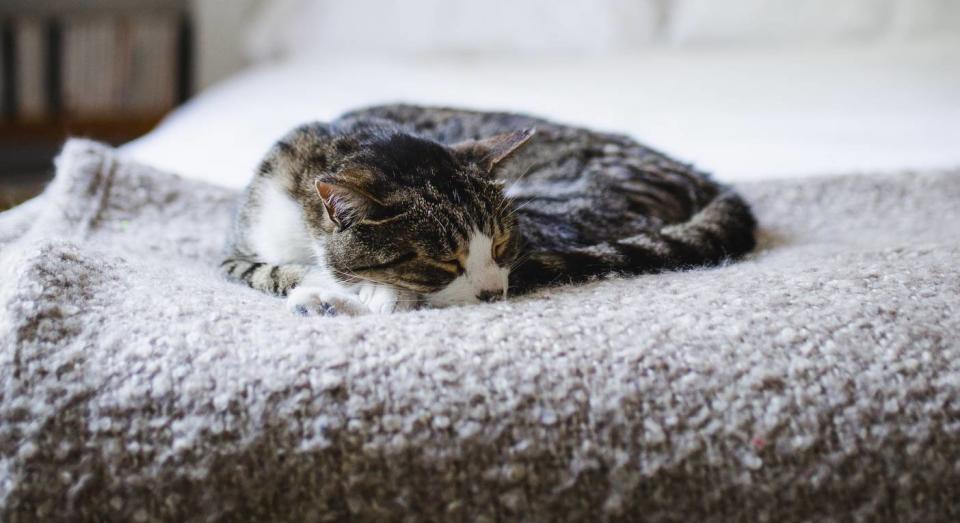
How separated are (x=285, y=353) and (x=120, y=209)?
28.5 inches

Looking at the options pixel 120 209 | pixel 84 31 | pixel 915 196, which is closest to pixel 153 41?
pixel 84 31

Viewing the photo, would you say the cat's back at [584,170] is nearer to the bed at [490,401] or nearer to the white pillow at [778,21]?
the bed at [490,401]

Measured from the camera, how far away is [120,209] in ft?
3.97

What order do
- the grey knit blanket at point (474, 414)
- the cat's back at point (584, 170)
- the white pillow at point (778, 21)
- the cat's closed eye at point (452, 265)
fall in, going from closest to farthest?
1. the grey knit blanket at point (474, 414)
2. the cat's closed eye at point (452, 265)
3. the cat's back at point (584, 170)
4. the white pillow at point (778, 21)

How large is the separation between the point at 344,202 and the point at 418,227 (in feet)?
0.30

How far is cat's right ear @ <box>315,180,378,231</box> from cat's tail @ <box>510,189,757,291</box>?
0.20 meters

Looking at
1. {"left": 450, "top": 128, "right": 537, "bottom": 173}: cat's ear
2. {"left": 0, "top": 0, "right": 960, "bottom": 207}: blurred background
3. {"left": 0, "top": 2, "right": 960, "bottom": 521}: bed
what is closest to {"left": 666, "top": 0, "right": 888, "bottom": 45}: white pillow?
{"left": 0, "top": 0, "right": 960, "bottom": 207}: blurred background

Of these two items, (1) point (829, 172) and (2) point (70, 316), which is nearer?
(2) point (70, 316)

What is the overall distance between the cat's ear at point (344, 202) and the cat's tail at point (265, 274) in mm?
109

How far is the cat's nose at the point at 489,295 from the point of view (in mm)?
875

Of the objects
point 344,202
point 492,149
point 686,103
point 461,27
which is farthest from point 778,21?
point 344,202

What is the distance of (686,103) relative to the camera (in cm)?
196

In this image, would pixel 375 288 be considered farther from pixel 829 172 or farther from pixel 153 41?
pixel 153 41

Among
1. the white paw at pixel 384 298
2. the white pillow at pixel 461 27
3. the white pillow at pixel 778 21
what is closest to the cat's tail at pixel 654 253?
the white paw at pixel 384 298
